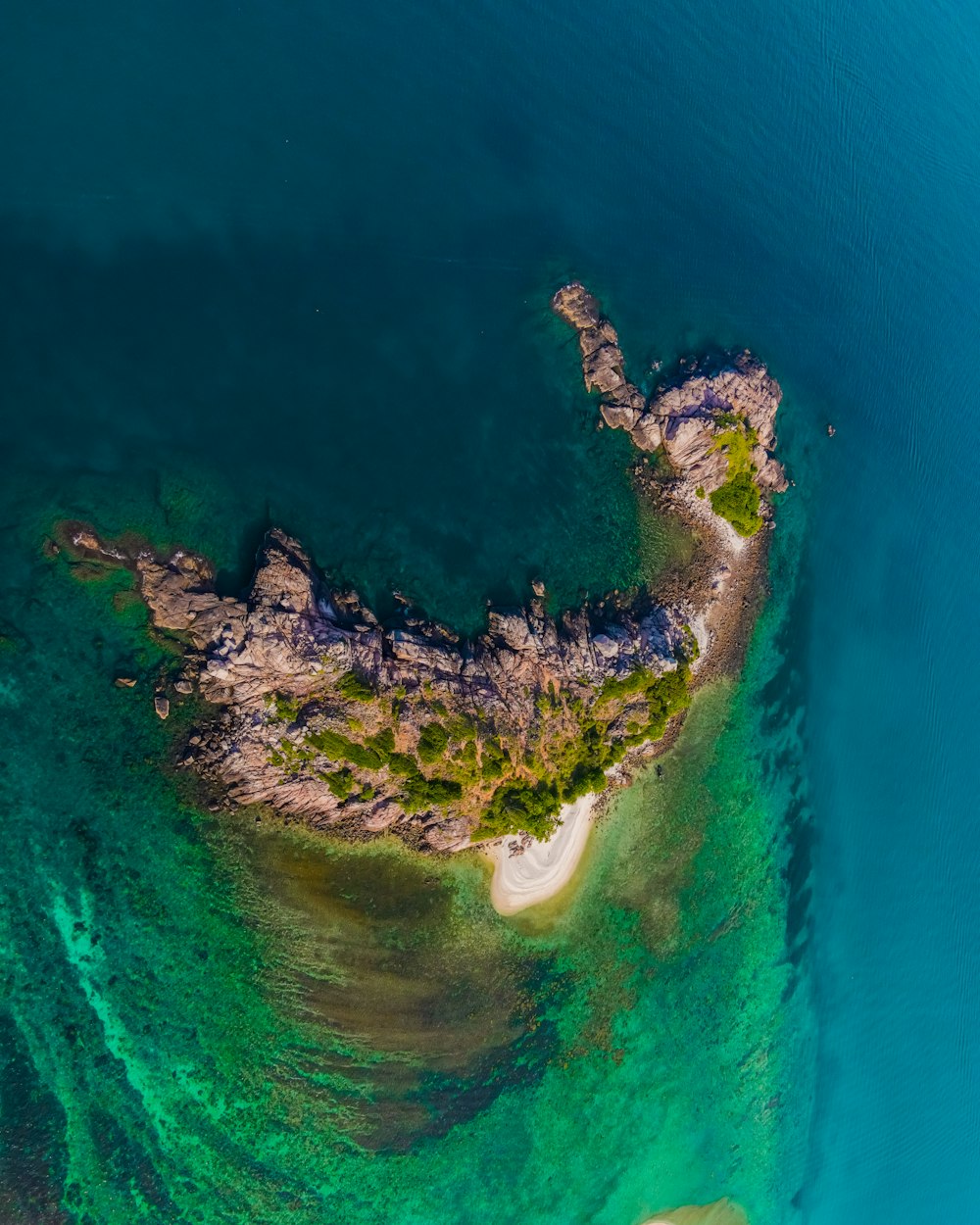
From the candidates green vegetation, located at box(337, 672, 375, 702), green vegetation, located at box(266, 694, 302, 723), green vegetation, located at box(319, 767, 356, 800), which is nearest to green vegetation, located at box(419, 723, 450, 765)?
green vegetation, located at box(337, 672, 375, 702)

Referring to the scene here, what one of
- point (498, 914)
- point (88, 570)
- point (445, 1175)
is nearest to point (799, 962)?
point (498, 914)

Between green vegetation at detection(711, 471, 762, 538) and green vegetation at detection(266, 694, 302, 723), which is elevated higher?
green vegetation at detection(711, 471, 762, 538)

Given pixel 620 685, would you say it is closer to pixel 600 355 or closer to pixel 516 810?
pixel 516 810

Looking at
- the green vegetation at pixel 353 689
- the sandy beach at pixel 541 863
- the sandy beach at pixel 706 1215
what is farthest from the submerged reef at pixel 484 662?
the sandy beach at pixel 706 1215

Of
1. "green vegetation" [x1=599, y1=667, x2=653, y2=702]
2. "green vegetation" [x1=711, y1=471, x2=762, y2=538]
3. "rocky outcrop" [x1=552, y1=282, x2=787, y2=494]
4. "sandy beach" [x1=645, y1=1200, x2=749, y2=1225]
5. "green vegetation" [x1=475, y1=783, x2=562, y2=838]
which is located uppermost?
"rocky outcrop" [x1=552, y1=282, x2=787, y2=494]

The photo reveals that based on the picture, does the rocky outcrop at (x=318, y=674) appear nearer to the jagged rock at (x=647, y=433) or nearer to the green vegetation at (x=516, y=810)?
the green vegetation at (x=516, y=810)

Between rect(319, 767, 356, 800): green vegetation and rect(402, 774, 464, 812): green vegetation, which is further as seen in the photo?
rect(402, 774, 464, 812): green vegetation

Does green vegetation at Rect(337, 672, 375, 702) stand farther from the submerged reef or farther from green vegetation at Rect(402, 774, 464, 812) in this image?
green vegetation at Rect(402, 774, 464, 812)

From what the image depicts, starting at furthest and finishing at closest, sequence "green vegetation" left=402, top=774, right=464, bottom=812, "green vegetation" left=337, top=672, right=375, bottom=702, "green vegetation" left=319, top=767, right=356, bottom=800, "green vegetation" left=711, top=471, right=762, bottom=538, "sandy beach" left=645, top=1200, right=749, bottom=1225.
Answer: "sandy beach" left=645, top=1200, right=749, bottom=1225 < "green vegetation" left=711, top=471, right=762, bottom=538 < "green vegetation" left=402, top=774, right=464, bottom=812 < "green vegetation" left=319, top=767, right=356, bottom=800 < "green vegetation" left=337, top=672, right=375, bottom=702

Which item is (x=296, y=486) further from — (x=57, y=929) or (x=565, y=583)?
(x=57, y=929)
